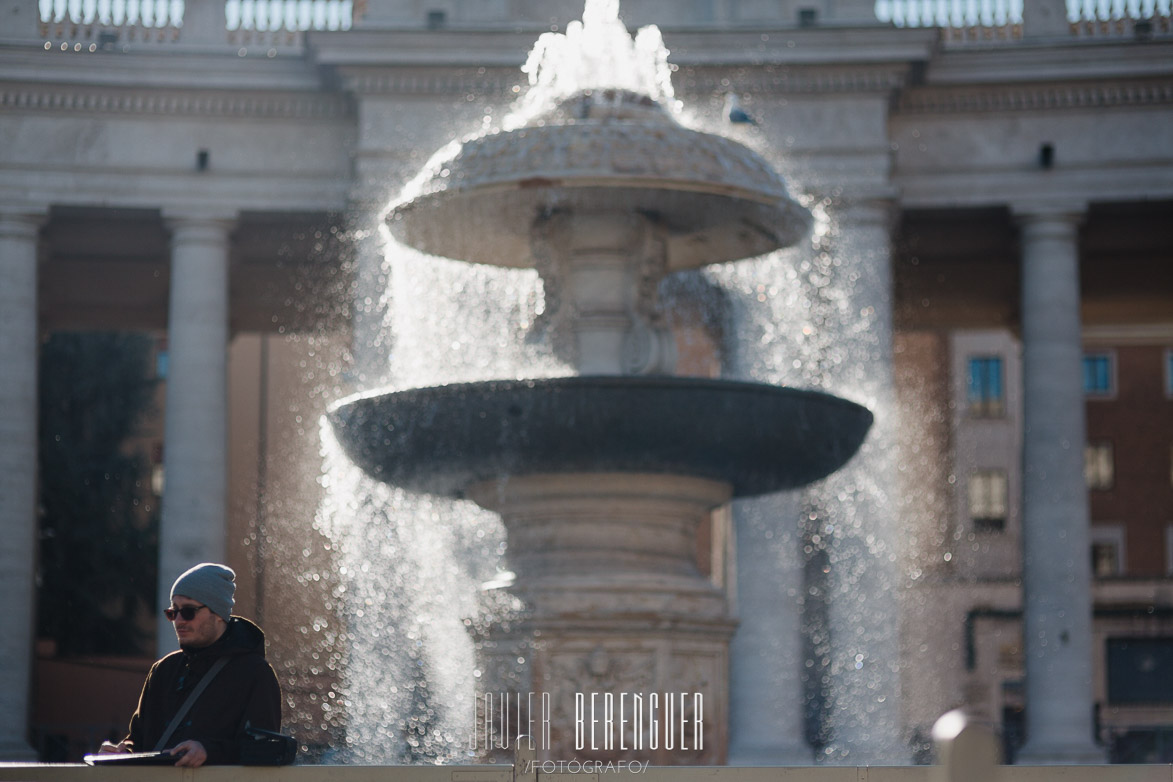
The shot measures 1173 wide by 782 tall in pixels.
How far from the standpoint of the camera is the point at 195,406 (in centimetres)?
2614

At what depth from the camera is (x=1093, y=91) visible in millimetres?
26578

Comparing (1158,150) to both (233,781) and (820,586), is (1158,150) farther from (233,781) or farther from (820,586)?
(233,781)

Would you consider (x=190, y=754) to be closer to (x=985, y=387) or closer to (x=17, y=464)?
(x=17, y=464)

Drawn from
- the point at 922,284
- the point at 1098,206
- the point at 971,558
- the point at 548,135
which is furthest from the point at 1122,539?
the point at 548,135

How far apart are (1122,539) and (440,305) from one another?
1477 inches

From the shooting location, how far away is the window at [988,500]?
56281 mm

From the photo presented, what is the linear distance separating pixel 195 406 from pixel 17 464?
260 centimetres

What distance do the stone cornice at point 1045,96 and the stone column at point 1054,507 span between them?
162 cm

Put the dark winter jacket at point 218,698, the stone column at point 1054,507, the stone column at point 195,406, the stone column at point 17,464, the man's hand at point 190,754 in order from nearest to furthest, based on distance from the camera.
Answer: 1. the man's hand at point 190,754
2. the dark winter jacket at point 218,698
3. the stone column at point 1054,507
4. the stone column at point 17,464
5. the stone column at point 195,406

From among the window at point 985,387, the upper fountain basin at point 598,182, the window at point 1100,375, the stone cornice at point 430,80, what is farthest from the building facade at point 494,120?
the window at point 1100,375

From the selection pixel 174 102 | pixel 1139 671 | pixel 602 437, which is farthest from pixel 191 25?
pixel 1139 671

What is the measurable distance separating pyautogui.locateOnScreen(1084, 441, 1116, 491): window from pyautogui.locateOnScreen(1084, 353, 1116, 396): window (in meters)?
1.63

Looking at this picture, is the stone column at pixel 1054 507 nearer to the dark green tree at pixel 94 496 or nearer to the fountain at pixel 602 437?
the fountain at pixel 602 437

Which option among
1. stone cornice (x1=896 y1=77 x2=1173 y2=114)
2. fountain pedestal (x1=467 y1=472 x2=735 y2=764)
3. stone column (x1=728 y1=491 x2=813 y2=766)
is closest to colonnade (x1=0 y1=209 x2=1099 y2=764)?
stone column (x1=728 y1=491 x2=813 y2=766)
